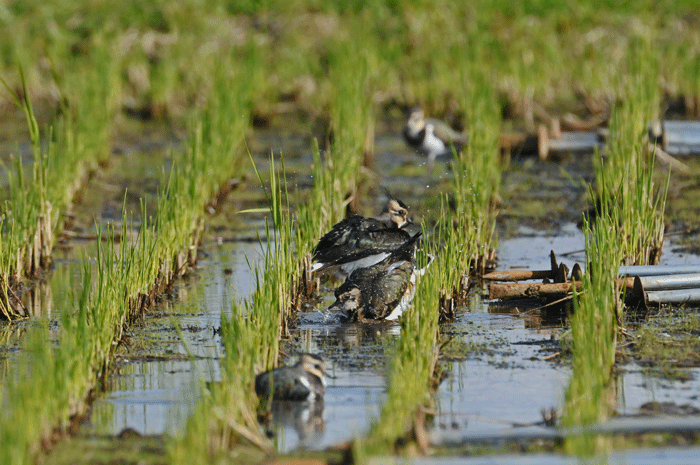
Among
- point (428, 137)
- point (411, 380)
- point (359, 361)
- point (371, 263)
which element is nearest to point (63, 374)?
point (411, 380)

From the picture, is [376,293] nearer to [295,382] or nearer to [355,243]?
[355,243]

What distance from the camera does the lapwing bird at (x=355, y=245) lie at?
600 centimetres

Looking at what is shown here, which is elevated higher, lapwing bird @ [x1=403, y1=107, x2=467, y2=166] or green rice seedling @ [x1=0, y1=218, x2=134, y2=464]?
lapwing bird @ [x1=403, y1=107, x2=467, y2=166]

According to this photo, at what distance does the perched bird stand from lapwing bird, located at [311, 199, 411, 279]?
5.43ft

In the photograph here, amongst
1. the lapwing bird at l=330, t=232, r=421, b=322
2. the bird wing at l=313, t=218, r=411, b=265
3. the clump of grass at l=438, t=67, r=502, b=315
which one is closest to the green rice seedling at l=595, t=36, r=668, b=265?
the clump of grass at l=438, t=67, r=502, b=315

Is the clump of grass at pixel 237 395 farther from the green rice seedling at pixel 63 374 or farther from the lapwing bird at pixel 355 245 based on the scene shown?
the lapwing bird at pixel 355 245

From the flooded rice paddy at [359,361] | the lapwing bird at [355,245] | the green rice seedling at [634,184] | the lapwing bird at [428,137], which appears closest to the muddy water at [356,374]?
the flooded rice paddy at [359,361]

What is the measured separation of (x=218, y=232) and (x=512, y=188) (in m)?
2.48

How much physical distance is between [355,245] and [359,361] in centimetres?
121

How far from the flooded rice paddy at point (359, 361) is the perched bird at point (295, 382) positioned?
0.06 m

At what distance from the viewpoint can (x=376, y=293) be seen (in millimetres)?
5574

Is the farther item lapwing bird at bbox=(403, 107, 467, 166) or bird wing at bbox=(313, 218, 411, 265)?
lapwing bird at bbox=(403, 107, 467, 166)

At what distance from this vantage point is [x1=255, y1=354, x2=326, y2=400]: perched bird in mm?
4238

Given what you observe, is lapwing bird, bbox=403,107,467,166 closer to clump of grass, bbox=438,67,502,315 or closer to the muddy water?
clump of grass, bbox=438,67,502,315
